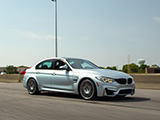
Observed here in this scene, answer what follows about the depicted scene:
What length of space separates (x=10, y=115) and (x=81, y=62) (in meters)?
4.41

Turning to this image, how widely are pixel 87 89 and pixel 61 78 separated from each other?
1323 mm

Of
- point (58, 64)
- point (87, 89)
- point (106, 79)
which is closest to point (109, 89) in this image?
point (106, 79)

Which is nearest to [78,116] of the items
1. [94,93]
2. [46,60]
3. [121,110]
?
[121,110]

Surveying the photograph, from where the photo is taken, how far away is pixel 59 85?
32.4 feet

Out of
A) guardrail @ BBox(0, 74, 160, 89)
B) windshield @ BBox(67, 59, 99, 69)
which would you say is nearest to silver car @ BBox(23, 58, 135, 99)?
windshield @ BBox(67, 59, 99, 69)

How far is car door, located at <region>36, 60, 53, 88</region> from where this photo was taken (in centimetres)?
1031

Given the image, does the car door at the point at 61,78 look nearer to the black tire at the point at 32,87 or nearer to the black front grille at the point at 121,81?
the black tire at the point at 32,87

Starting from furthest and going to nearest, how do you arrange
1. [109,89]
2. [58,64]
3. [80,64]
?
1. [58,64]
2. [80,64]
3. [109,89]

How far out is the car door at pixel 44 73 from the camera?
10312mm

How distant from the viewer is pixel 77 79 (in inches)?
361

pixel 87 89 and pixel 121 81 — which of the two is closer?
pixel 121 81

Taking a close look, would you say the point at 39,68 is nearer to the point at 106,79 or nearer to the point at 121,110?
the point at 106,79

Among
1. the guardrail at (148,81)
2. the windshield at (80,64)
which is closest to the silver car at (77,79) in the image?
the windshield at (80,64)

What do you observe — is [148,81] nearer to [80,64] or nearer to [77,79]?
[80,64]
